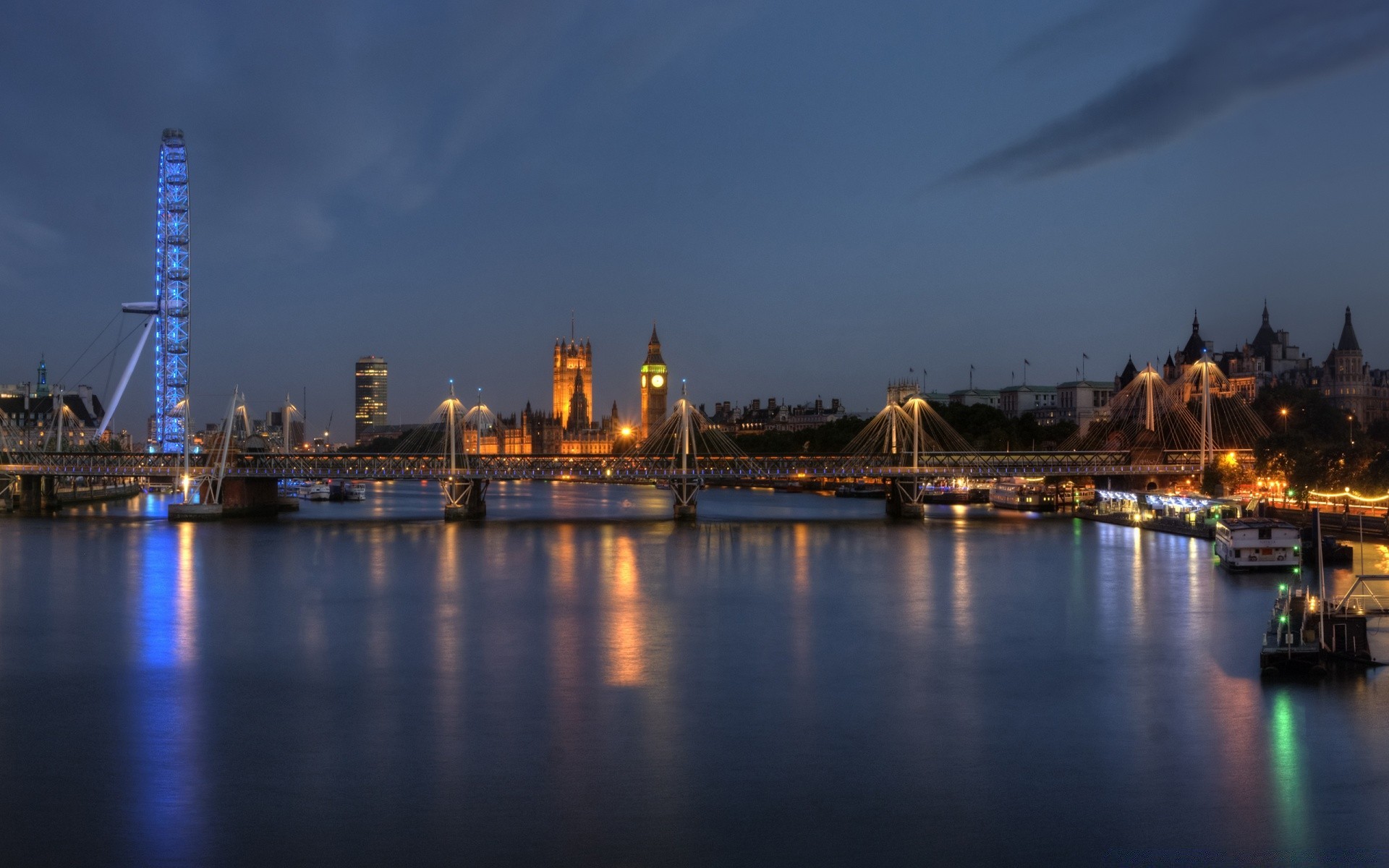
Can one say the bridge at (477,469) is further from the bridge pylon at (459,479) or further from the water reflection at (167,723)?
the water reflection at (167,723)

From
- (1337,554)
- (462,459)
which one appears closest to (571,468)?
(462,459)

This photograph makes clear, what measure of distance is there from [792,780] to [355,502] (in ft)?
216

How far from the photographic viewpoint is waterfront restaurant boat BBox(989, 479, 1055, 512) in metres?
63.6

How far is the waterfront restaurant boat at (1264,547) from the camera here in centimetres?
3234

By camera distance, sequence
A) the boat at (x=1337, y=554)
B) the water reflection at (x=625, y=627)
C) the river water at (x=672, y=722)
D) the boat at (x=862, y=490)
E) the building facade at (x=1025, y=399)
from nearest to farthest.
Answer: the river water at (x=672, y=722) < the water reflection at (x=625, y=627) < the boat at (x=1337, y=554) < the boat at (x=862, y=490) < the building facade at (x=1025, y=399)

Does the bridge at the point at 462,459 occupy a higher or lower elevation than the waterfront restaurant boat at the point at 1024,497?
higher

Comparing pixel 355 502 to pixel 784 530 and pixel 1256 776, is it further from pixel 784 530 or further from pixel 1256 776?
pixel 1256 776

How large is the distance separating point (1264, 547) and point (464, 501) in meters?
35.9

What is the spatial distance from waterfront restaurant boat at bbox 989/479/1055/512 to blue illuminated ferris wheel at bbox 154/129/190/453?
42.3m

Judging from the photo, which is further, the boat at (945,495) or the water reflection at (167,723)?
the boat at (945,495)

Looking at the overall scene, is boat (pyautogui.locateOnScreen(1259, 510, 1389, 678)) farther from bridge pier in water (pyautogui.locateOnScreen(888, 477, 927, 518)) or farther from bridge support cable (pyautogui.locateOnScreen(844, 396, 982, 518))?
bridge pier in water (pyautogui.locateOnScreen(888, 477, 927, 518))

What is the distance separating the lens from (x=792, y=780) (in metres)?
14.3

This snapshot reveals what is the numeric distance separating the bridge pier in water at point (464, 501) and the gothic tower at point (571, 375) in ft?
408

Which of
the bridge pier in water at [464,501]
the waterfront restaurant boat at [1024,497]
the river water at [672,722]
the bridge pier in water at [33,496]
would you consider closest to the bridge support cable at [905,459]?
the waterfront restaurant boat at [1024,497]
